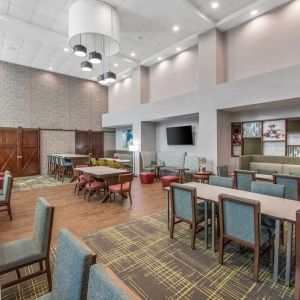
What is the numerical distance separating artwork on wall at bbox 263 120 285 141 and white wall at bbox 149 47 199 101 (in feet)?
9.45

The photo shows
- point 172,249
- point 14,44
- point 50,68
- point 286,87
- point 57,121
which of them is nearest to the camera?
point 172,249

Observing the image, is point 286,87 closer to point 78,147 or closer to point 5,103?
point 78,147

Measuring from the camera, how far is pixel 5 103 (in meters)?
9.47

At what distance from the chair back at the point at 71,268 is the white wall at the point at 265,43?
6.58 m

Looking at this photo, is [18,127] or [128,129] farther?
[128,129]

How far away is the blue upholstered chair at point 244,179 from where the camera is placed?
3986 mm

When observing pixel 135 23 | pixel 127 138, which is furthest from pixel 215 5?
pixel 127 138

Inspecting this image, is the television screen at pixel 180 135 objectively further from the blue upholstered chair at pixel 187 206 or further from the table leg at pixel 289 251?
the table leg at pixel 289 251

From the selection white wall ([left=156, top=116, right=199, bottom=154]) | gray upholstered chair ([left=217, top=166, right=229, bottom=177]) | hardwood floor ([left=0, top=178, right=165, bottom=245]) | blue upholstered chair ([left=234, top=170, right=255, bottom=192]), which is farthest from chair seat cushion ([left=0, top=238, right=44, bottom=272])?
white wall ([left=156, top=116, right=199, bottom=154])

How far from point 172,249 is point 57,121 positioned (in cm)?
1001

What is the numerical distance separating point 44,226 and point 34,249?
0.29 m

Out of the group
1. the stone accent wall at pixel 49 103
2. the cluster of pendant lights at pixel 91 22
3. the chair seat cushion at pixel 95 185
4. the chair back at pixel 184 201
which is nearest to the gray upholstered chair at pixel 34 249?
the chair back at pixel 184 201

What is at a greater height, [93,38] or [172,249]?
[93,38]

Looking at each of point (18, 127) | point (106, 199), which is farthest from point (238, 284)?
point (18, 127)
